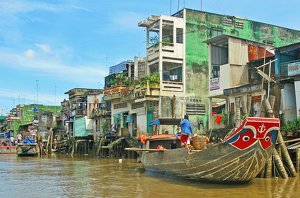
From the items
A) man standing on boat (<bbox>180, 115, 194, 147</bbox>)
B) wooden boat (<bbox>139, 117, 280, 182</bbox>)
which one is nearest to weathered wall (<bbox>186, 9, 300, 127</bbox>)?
man standing on boat (<bbox>180, 115, 194, 147</bbox>)

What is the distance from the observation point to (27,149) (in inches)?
1500

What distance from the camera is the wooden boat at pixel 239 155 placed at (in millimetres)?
10000

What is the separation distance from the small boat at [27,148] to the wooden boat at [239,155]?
101 feet

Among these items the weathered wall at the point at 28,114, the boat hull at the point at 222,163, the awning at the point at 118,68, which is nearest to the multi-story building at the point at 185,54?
the awning at the point at 118,68

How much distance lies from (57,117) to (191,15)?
4015 cm

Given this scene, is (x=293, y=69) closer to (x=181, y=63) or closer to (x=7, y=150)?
(x=181, y=63)

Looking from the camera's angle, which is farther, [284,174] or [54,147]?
[54,147]

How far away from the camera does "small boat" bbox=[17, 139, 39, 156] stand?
37.9m

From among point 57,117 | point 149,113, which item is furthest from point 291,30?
point 57,117

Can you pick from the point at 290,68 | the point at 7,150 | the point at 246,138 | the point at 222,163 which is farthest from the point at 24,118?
the point at 246,138

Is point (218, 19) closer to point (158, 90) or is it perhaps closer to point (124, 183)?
point (158, 90)

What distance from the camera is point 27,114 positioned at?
209 feet

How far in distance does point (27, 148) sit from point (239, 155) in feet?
109

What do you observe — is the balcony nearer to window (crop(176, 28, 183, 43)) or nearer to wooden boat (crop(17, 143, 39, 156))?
wooden boat (crop(17, 143, 39, 156))
